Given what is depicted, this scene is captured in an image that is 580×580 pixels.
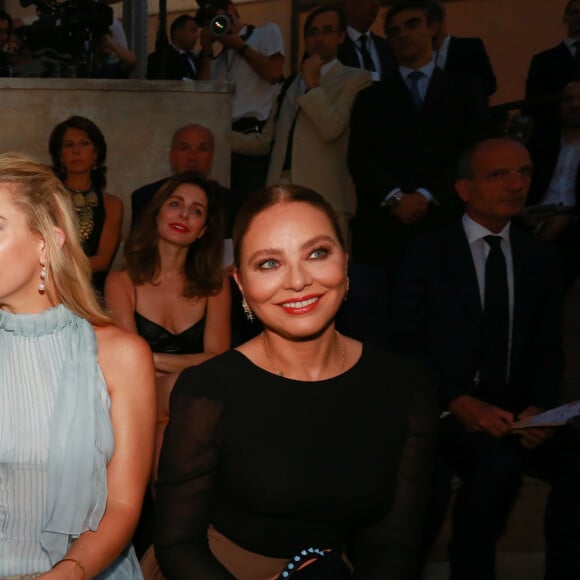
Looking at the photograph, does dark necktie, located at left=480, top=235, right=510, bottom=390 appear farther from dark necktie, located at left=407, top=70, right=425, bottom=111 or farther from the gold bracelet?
the gold bracelet

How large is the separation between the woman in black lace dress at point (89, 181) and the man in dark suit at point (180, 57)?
1.27 m

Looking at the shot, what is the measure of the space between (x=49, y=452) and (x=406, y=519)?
85cm

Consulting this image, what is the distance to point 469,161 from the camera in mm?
3902

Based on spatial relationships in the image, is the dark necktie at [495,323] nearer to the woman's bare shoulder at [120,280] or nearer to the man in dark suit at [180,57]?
the woman's bare shoulder at [120,280]

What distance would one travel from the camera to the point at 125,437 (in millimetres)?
2246

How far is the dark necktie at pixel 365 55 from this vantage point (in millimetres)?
5637

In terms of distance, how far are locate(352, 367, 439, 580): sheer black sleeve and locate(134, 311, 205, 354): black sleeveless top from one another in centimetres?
177

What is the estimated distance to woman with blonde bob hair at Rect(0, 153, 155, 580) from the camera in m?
2.17

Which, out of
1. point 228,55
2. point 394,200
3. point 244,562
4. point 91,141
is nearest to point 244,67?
point 228,55

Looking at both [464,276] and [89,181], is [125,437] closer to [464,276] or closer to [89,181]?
→ [464,276]

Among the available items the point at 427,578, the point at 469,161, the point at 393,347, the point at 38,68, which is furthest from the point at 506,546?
the point at 38,68

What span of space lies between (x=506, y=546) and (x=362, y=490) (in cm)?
178

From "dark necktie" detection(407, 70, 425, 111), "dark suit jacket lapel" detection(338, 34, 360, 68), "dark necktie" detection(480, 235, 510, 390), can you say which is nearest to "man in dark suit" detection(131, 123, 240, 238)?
"dark suit jacket lapel" detection(338, 34, 360, 68)

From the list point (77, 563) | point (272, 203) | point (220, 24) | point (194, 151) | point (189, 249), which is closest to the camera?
point (77, 563)
